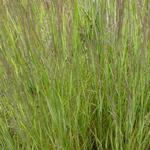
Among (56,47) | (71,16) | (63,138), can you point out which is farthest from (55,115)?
(71,16)

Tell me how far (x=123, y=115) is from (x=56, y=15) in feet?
1.35

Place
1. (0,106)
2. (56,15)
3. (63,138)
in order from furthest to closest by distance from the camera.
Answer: (0,106)
(63,138)
(56,15)

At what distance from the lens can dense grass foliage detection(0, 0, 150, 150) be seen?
0.97m

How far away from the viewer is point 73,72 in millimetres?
1017

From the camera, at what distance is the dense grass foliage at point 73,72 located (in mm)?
973

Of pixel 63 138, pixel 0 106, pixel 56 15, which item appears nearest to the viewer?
pixel 56 15

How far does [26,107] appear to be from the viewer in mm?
1022

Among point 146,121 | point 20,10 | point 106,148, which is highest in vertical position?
point 20,10

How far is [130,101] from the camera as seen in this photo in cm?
98

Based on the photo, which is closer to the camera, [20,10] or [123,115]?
[20,10]

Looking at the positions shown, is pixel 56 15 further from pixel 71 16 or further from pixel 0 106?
pixel 0 106

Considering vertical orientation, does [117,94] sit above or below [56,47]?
below

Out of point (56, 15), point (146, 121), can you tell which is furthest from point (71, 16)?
point (146, 121)

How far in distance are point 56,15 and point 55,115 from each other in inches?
12.6
